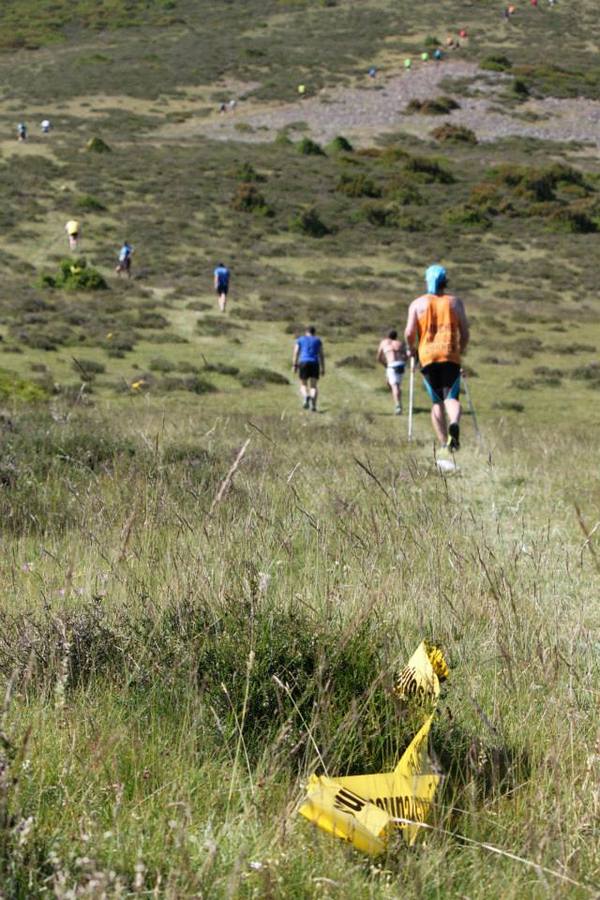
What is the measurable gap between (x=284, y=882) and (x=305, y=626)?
111 cm

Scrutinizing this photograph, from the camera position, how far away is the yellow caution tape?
2.11 m

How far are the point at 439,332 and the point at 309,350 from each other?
9147 millimetres

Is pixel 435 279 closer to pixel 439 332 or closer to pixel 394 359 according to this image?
pixel 439 332

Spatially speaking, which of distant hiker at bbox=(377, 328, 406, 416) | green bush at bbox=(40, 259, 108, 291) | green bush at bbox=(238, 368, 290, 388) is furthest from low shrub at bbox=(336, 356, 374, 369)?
green bush at bbox=(40, 259, 108, 291)

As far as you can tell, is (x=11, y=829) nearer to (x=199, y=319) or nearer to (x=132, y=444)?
(x=132, y=444)

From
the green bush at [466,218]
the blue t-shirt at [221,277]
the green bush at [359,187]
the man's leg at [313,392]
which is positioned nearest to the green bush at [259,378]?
the man's leg at [313,392]

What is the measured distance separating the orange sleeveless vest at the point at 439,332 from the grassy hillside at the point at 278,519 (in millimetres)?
954

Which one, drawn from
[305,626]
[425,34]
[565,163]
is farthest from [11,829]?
[425,34]

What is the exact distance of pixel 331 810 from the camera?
83.0 inches

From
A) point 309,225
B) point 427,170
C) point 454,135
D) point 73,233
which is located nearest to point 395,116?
point 454,135

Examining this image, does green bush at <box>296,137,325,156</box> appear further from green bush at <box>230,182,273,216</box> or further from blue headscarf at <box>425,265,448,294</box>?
blue headscarf at <box>425,265,448,294</box>

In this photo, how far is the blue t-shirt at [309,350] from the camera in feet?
60.6

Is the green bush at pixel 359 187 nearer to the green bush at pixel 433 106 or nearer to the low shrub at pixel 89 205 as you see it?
the low shrub at pixel 89 205

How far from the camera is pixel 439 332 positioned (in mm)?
9469
